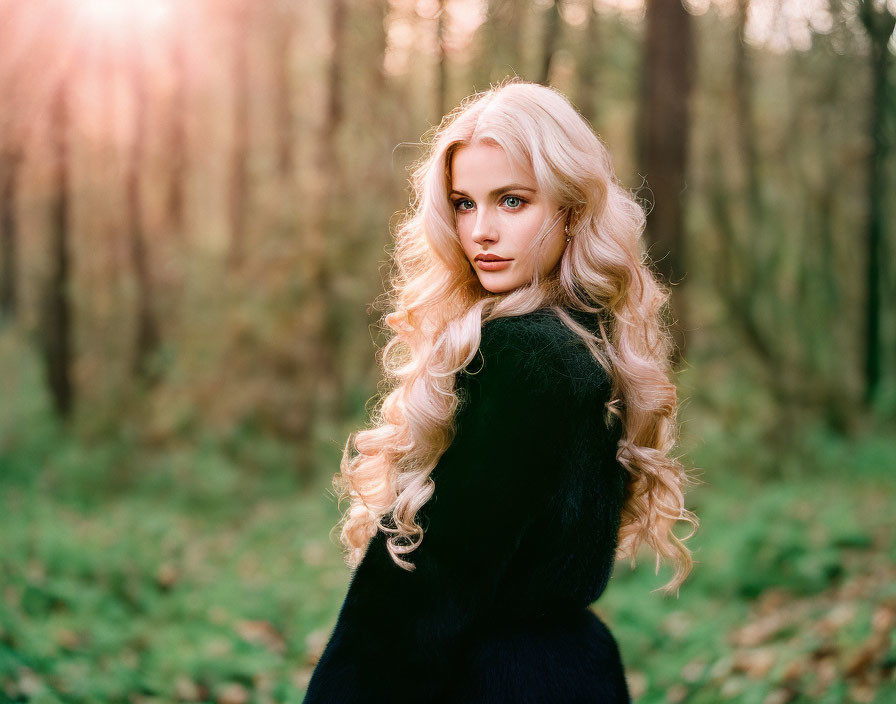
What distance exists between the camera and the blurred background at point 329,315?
5.34m

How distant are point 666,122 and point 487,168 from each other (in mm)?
5958

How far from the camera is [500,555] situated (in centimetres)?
172

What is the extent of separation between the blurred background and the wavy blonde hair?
2.21m

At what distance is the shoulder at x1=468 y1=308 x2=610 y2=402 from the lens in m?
1.77

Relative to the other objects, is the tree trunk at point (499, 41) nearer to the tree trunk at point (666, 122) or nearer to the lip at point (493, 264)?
the tree trunk at point (666, 122)

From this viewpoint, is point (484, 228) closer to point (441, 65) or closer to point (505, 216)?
point (505, 216)

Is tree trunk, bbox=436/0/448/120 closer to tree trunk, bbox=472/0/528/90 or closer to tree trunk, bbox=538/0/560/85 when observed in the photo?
tree trunk, bbox=472/0/528/90

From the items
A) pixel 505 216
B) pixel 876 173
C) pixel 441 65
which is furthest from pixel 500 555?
pixel 876 173

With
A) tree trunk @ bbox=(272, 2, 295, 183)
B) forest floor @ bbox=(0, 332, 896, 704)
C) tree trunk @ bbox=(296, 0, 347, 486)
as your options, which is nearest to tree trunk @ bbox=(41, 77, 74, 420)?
forest floor @ bbox=(0, 332, 896, 704)

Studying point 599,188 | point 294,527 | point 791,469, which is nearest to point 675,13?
point 791,469

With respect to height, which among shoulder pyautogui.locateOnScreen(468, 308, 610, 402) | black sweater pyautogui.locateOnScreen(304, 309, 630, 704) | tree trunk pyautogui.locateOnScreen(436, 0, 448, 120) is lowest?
black sweater pyautogui.locateOnScreen(304, 309, 630, 704)

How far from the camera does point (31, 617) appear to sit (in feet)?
17.0

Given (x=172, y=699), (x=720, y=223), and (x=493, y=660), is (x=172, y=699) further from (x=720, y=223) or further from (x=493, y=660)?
(x=720, y=223)

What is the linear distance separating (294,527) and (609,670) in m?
7.65
